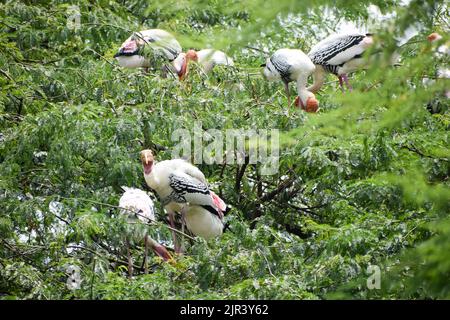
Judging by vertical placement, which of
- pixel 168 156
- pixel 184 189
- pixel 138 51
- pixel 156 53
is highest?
Answer: pixel 138 51

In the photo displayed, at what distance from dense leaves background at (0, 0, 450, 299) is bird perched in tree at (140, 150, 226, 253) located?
13 cm

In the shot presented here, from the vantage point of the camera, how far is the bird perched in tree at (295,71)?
9.39 meters

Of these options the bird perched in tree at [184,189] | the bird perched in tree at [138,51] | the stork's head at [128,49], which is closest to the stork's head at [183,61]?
the bird perched in tree at [138,51]

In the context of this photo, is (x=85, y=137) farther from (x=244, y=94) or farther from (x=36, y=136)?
(x=244, y=94)

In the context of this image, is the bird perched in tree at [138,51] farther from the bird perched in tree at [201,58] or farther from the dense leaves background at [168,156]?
the bird perched in tree at [201,58]

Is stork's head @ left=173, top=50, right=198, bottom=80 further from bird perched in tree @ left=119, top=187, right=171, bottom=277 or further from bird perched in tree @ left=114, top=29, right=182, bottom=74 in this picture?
bird perched in tree @ left=119, top=187, right=171, bottom=277

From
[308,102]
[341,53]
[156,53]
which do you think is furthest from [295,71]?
[156,53]

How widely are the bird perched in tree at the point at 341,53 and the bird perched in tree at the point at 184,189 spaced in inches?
73.6

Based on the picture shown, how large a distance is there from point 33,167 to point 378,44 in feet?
16.8

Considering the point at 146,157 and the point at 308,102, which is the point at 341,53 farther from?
the point at 146,157

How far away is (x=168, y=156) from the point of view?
864 cm

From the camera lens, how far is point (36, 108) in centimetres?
884

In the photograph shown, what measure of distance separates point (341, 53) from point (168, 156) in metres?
1.88

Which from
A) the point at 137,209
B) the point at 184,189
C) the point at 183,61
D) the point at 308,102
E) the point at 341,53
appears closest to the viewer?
the point at 137,209
